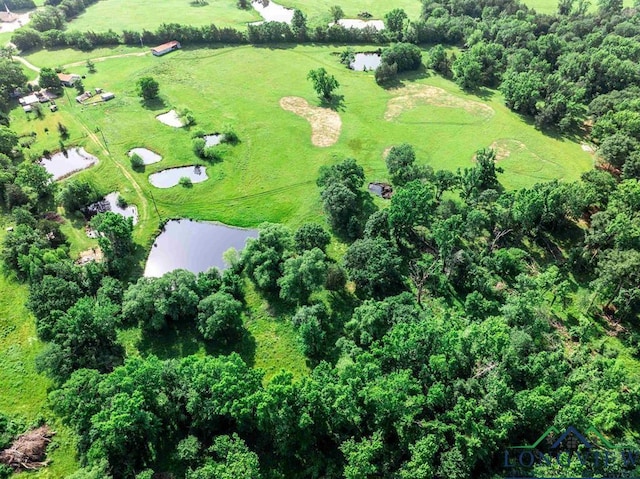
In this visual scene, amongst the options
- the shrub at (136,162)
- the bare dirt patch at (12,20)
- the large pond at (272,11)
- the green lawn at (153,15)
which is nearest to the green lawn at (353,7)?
the large pond at (272,11)

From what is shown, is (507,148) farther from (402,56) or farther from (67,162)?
(67,162)

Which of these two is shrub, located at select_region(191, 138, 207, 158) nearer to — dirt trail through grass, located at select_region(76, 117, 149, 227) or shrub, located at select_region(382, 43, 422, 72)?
dirt trail through grass, located at select_region(76, 117, 149, 227)

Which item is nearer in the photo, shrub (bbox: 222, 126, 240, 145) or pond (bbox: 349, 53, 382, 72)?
shrub (bbox: 222, 126, 240, 145)

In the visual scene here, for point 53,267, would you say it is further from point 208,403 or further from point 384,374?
point 384,374

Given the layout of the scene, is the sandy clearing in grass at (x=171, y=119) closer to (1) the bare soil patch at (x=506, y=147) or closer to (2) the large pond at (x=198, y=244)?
(2) the large pond at (x=198, y=244)

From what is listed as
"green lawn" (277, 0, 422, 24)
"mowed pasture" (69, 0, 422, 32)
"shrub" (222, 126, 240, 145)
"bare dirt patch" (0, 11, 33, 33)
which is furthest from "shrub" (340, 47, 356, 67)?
"bare dirt patch" (0, 11, 33, 33)

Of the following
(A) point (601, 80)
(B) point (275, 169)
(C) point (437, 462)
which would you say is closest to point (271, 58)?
(B) point (275, 169)
